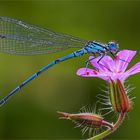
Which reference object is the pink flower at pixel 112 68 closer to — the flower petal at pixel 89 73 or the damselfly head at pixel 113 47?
the flower petal at pixel 89 73

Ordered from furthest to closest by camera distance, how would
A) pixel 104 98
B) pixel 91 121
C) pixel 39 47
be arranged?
pixel 39 47, pixel 104 98, pixel 91 121

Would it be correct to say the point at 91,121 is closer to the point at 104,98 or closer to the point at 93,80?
the point at 104,98

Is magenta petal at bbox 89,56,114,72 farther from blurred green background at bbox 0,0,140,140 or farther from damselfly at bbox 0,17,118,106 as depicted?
blurred green background at bbox 0,0,140,140

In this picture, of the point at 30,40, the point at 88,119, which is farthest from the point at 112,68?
the point at 30,40

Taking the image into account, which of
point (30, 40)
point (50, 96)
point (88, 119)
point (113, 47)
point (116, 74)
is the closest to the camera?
point (88, 119)

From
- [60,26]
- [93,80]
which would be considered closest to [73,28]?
[60,26]

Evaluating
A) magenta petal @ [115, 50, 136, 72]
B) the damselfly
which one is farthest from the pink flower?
the damselfly

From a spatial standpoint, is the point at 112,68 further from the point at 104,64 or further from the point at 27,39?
the point at 27,39

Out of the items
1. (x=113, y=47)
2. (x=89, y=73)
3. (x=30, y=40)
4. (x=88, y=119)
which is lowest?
(x=88, y=119)
